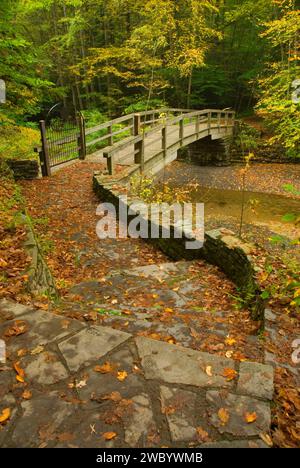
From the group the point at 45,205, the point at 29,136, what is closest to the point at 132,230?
the point at 45,205

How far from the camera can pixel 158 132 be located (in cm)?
1450

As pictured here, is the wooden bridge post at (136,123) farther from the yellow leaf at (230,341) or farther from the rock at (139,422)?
the rock at (139,422)

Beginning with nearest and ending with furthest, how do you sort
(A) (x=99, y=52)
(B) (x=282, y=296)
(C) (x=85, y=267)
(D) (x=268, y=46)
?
(B) (x=282, y=296)
(C) (x=85, y=267)
(A) (x=99, y=52)
(D) (x=268, y=46)

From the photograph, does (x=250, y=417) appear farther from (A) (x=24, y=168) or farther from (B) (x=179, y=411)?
(A) (x=24, y=168)

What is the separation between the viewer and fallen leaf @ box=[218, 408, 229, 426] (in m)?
2.06

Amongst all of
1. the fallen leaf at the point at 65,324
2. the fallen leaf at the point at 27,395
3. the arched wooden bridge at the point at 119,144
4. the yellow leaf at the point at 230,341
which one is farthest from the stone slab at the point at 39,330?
the arched wooden bridge at the point at 119,144

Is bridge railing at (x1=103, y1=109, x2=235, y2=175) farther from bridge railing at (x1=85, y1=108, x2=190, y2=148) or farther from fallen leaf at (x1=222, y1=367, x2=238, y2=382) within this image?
fallen leaf at (x1=222, y1=367, x2=238, y2=382)

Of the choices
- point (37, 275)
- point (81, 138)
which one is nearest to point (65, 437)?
point (37, 275)

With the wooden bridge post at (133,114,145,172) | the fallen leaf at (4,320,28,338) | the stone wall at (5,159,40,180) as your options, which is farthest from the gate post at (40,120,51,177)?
the fallen leaf at (4,320,28,338)

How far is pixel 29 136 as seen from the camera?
419 inches

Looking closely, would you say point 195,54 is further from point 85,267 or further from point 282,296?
point 282,296

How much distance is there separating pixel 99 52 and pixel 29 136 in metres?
8.29

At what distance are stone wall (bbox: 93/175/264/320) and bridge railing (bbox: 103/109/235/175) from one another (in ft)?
7.69

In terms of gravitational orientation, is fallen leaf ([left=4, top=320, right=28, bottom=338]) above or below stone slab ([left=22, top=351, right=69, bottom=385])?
above
